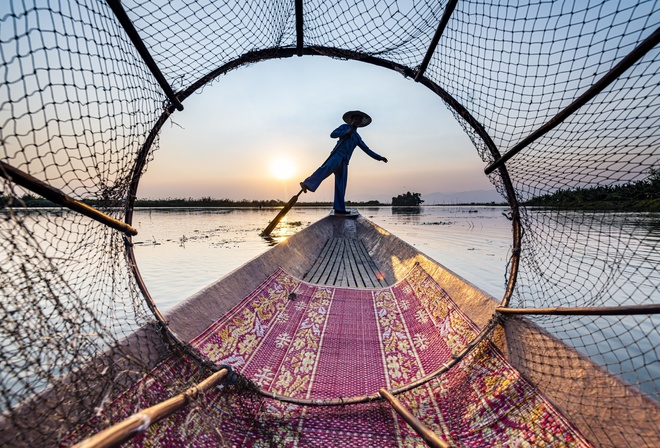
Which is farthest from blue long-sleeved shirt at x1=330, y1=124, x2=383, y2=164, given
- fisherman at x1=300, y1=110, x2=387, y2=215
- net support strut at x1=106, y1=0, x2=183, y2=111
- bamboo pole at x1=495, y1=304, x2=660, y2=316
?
bamboo pole at x1=495, y1=304, x2=660, y2=316

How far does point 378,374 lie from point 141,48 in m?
2.84

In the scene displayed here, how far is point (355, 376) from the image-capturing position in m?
2.18

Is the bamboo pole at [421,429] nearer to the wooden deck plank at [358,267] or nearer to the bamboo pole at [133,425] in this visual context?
the bamboo pole at [133,425]

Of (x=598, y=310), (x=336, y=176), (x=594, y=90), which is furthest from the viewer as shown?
(x=336, y=176)

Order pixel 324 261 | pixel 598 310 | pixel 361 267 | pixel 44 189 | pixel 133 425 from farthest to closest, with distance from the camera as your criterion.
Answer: pixel 324 261, pixel 361 267, pixel 598 310, pixel 44 189, pixel 133 425

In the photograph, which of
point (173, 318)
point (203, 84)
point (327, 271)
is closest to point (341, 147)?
point (327, 271)

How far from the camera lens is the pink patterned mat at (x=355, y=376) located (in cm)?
145

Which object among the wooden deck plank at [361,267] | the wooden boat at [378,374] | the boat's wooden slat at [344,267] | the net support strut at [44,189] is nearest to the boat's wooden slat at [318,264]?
the boat's wooden slat at [344,267]

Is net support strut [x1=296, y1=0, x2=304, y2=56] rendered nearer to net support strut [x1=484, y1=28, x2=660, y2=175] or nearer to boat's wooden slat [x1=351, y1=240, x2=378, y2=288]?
net support strut [x1=484, y1=28, x2=660, y2=175]

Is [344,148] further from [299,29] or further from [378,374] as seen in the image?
[378,374]

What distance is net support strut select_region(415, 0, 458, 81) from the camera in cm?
214

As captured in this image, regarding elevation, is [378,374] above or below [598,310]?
below

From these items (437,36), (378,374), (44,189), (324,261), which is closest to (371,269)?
(324,261)

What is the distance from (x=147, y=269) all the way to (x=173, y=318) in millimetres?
5942
